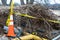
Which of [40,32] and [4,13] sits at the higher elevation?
[4,13]

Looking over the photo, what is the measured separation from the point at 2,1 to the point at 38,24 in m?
2.96

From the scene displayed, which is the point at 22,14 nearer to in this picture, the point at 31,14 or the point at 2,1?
the point at 31,14

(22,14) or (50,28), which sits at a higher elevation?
(22,14)

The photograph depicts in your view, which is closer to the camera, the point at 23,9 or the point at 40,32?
the point at 40,32

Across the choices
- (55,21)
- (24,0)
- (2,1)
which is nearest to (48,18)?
(55,21)

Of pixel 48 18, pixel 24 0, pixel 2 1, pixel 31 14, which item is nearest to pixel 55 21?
pixel 48 18

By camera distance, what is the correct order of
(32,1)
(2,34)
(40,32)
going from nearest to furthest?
(2,34), (40,32), (32,1)

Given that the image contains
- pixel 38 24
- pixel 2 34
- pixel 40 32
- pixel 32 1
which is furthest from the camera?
pixel 32 1

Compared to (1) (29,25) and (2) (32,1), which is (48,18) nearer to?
(1) (29,25)

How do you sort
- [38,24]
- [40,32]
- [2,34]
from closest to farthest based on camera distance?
[2,34]
[40,32]
[38,24]

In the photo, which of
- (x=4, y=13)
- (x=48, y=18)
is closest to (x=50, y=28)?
(x=48, y=18)

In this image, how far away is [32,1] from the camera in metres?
9.39

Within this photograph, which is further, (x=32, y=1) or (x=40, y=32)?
(x=32, y=1)

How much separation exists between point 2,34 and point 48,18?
6.12 feet
